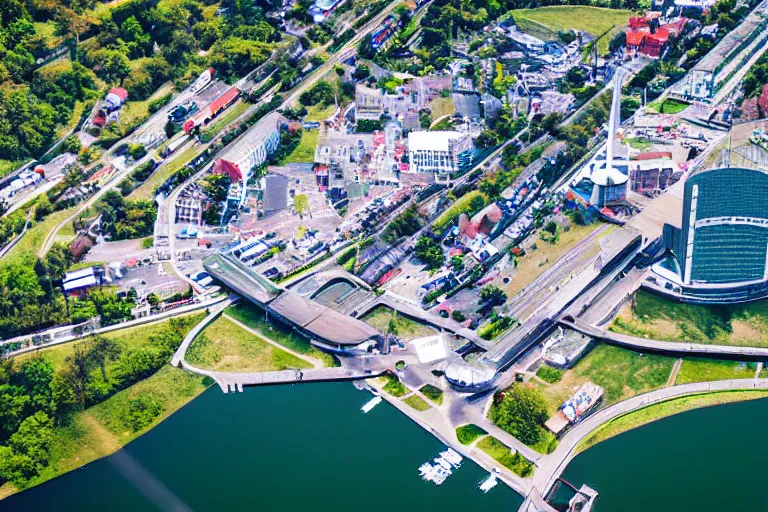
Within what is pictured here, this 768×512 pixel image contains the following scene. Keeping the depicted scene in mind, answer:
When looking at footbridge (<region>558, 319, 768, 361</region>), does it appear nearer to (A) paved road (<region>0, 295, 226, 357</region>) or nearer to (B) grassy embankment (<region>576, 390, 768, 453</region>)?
(B) grassy embankment (<region>576, 390, 768, 453</region>)

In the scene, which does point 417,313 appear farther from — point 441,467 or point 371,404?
point 441,467

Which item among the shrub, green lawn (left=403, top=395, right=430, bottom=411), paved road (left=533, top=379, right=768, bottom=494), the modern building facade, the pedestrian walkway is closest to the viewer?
paved road (left=533, top=379, right=768, bottom=494)

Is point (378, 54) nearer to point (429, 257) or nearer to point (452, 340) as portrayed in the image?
point (429, 257)

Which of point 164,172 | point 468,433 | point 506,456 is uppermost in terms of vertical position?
point 164,172

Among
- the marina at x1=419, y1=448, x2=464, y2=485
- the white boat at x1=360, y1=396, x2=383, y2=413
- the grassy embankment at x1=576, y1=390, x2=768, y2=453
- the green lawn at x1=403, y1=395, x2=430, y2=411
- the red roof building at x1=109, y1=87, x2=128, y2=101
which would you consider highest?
the red roof building at x1=109, y1=87, x2=128, y2=101

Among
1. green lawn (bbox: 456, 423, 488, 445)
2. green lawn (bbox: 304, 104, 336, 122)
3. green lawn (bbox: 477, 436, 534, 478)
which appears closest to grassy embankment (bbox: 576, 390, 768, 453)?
green lawn (bbox: 477, 436, 534, 478)

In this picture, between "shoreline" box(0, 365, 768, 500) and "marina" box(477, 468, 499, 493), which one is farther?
"shoreline" box(0, 365, 768, 500)

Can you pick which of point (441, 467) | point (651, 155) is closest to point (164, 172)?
point (441, 467)
